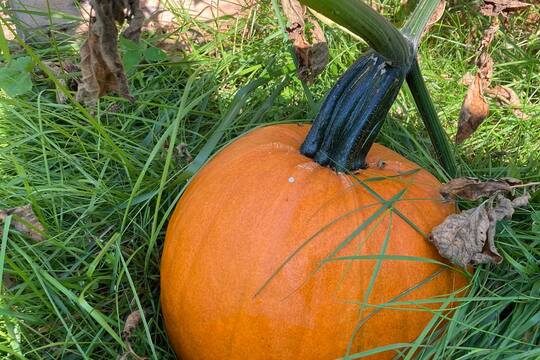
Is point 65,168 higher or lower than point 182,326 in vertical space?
higher

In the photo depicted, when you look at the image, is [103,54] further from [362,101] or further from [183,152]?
[362,101]

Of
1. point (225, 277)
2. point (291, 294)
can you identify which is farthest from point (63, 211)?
point (291, 294)

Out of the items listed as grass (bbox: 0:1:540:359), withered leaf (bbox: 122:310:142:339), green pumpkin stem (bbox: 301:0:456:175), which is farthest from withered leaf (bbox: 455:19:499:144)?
withered leaf (bbox: 122:310:142:339)

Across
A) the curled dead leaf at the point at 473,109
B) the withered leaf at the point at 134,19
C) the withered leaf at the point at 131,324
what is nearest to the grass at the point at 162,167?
the withered leaf at the point at 131,324

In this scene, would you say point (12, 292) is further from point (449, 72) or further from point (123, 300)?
point (449, 72)

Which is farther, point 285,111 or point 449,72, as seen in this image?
point 449,72

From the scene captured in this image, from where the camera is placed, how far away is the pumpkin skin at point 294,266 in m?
1.52

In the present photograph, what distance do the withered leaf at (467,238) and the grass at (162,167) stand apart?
76 mm

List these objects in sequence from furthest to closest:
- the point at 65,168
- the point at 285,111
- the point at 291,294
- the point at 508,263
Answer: the point at 285,111, the point at 65,168, the point at 508,263, the point at 291,294

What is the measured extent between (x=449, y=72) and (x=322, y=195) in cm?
148

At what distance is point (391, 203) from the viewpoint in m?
1.58

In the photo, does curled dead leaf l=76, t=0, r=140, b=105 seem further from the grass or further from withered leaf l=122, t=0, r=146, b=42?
the grass

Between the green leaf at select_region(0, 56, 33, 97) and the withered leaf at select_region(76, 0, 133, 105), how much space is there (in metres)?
0.23

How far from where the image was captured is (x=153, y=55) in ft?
8.37
